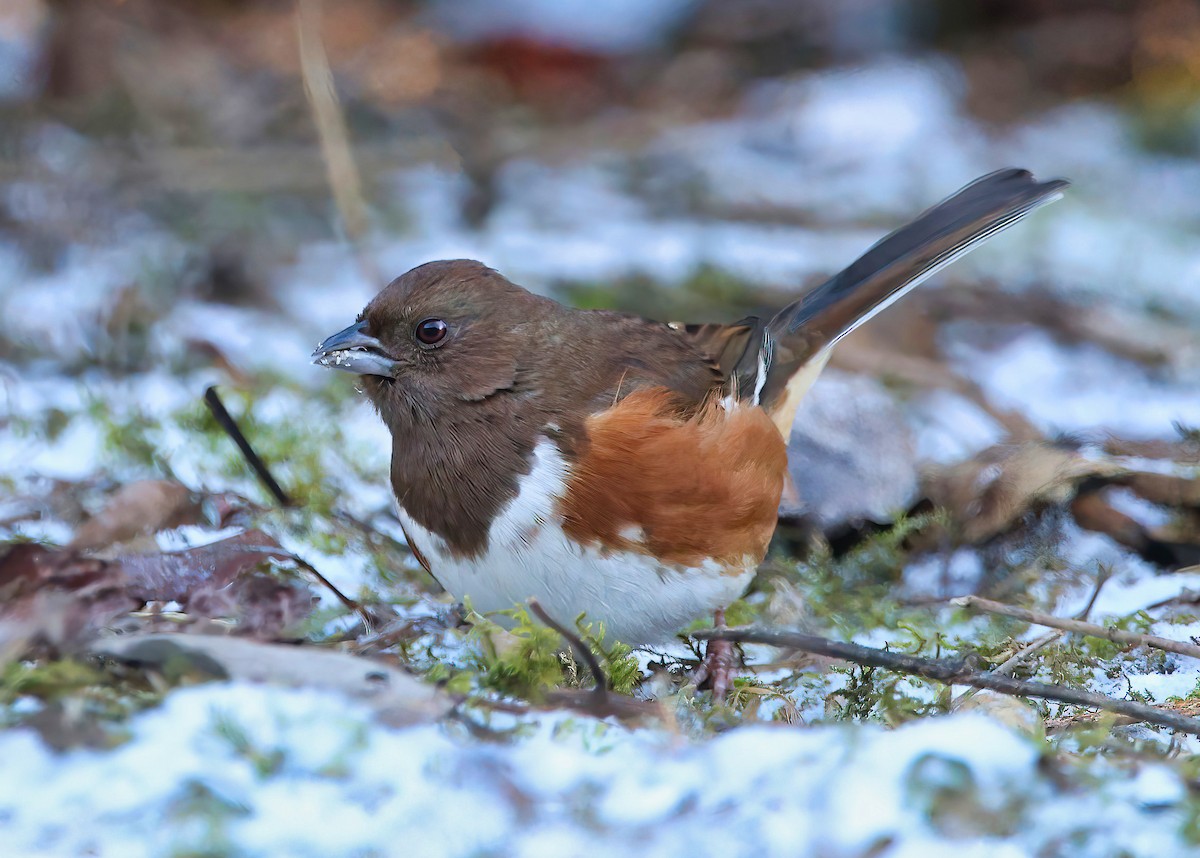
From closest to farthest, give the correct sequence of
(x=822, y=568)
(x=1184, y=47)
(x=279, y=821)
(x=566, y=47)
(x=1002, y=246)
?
(x=279, y=821), (x=822, y=568), (x=1002, y=246), (x=1184, y=47), (x=566, y=47)

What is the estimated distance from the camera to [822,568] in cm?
326

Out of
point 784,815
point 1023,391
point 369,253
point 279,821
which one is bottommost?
point 1023,391

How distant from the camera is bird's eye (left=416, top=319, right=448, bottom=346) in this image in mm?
2787

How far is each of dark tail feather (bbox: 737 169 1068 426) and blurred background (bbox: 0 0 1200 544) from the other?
384mm

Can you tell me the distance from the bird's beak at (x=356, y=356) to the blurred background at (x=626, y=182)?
3.64 feet

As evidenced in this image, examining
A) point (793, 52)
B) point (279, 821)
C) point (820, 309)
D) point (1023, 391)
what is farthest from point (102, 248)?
point (793, 52)

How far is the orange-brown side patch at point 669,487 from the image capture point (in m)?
2.46

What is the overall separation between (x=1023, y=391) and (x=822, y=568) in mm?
Answer: 1498

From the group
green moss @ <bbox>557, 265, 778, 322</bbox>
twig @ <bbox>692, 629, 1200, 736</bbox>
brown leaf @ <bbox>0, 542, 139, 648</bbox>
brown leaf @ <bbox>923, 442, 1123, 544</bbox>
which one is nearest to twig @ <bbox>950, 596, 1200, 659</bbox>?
twig @ <bbox>692, 629, 1200, 736</bbox>

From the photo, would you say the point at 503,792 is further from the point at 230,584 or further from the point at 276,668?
the point at 230,584

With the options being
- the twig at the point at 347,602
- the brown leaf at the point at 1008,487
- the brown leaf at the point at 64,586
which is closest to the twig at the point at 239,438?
the twig at the point at 347,602

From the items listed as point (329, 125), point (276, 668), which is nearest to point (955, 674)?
point (276, 668)

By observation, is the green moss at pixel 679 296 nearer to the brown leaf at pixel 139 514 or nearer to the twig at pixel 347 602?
the brown leaf at pixel 139 514

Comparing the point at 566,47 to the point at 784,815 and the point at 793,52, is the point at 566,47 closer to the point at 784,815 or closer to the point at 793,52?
the point at 793,52
